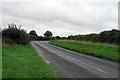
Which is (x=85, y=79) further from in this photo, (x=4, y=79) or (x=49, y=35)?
(x=49, y=35)

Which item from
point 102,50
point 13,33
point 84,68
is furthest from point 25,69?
point 13,33

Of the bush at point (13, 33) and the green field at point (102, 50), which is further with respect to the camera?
the bush at point (13, 33)

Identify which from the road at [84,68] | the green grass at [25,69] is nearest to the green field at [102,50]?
the road at [84,68]

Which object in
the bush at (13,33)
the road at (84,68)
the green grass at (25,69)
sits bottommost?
the road at (84,68)

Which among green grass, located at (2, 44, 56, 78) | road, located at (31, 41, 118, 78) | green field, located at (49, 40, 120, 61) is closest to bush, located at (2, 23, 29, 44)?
green field, located at (49, 40, 120, 61)

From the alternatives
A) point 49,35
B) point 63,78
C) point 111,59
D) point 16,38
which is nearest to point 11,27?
point 16,38

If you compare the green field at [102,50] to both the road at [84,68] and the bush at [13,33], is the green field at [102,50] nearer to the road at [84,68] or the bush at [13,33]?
the road at [84,68]

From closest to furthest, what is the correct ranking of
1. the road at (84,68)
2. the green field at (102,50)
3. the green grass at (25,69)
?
the green grass at (25,69), the road at (84,68), the green field at (102,50)

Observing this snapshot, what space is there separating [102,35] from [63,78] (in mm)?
57603

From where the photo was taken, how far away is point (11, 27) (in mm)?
51156

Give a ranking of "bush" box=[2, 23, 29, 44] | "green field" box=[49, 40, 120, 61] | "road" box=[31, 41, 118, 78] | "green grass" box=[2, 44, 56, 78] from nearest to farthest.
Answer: "green grass" box=[2, 44, 56, 78] → "road" box=[31, 41, 118, 78] → "green field" box=[49, 40, 120, 61] → "bush" box=[2, 23, 29, 44]

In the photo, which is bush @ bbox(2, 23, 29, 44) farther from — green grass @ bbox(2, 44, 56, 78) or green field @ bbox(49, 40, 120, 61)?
green grass @ bbox(2, 44, 56, 78)

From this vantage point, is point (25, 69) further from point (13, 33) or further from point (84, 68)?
point (13, 33)

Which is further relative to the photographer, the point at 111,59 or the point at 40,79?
the point at 111,59
